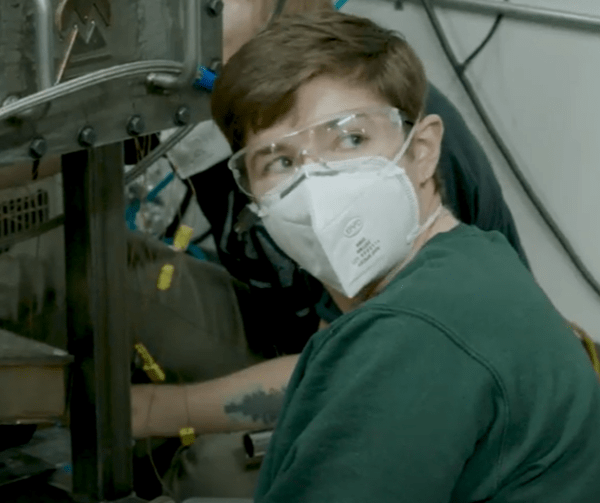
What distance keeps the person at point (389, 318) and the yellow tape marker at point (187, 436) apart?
2.20 feet

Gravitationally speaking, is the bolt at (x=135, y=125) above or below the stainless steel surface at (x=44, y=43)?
below

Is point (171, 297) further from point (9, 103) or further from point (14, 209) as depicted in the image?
point (9, 103)

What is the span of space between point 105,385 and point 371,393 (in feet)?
1.80

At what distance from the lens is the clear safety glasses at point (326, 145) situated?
926 millimetres

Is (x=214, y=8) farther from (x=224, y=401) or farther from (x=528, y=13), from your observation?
(x=528, y=13)

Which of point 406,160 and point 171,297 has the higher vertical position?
point 406,160

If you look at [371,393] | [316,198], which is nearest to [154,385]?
[316,198]

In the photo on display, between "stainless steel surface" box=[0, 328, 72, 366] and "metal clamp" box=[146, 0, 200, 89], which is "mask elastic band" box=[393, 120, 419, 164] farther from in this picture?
"stainless steel surface" box=[0, 328, 72, 366]

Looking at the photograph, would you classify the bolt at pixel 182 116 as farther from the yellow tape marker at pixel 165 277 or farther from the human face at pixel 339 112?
the yellow tape marker at pixel 165 277

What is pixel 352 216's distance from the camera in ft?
3.06

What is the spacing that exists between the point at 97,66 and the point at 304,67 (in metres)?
0.23

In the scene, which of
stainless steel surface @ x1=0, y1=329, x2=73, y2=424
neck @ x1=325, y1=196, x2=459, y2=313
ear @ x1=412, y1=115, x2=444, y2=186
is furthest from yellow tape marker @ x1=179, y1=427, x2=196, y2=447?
ear @ x1=412, y1=115, x2=444, y2=186

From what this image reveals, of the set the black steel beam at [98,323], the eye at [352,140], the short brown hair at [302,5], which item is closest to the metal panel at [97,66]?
the black steel beam at [98,323]

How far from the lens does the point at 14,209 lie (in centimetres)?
148
